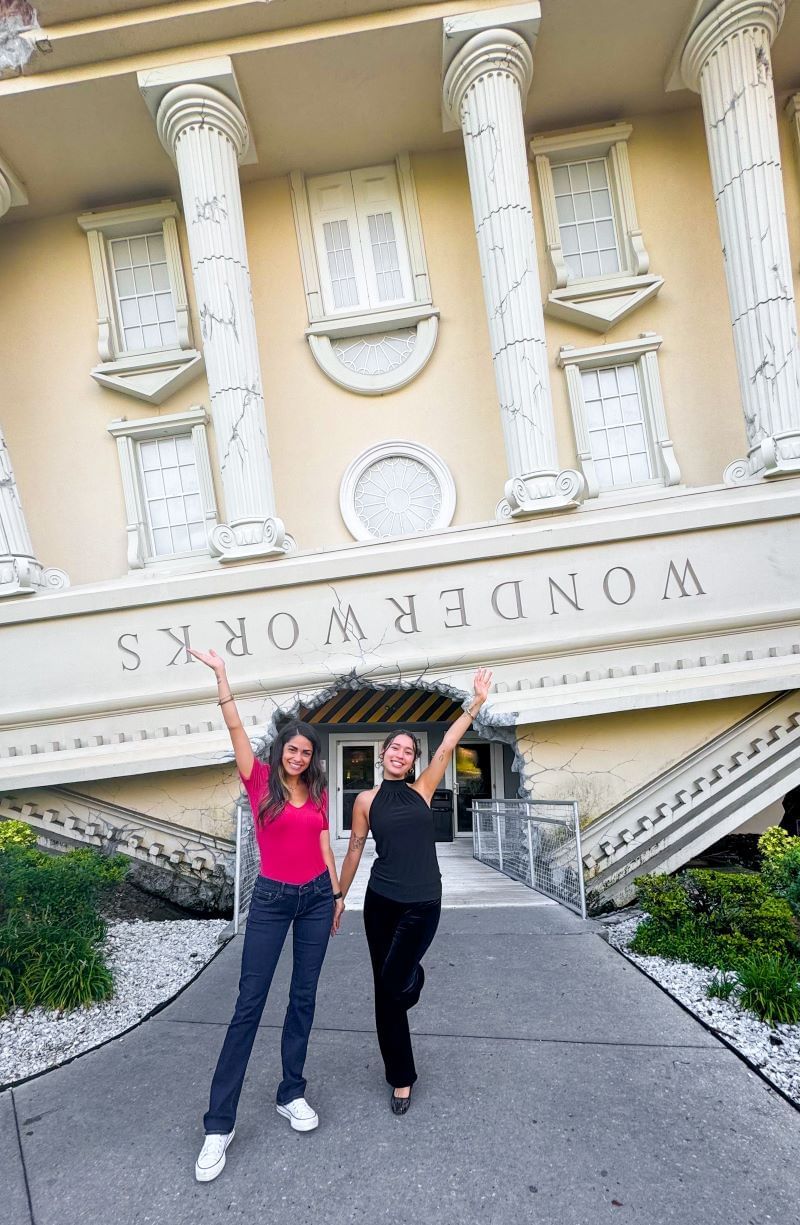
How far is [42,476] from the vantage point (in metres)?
13.2

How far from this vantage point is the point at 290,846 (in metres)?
3.40

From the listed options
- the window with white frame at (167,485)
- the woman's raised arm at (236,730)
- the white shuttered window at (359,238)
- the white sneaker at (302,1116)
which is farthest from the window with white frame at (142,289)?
the white sneaker at (302,1116)

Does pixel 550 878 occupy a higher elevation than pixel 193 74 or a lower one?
lower

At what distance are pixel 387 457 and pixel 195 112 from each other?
18.3 feet

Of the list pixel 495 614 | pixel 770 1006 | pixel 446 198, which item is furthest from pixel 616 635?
pixel 446 198

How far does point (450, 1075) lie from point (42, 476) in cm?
1224

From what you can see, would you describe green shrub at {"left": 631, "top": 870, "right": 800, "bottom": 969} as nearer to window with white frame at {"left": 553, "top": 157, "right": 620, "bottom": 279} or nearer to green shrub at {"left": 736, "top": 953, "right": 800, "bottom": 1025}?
green shrub at {"left": 736, "top": 953, "right": 800, "bottom": 1025}

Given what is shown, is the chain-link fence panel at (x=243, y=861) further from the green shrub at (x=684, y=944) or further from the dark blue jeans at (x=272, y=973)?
the dark blue jeans at (x=272, y=973)

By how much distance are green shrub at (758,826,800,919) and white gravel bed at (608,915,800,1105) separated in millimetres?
909

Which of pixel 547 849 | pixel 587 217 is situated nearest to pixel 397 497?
pixel 587 217

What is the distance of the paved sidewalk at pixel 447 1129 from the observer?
2957 millimetres

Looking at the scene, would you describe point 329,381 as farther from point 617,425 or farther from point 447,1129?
point 447,1129

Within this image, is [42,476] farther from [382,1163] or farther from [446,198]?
[382,1163]

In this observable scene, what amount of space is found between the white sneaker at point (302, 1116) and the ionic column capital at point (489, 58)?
39.2ft
